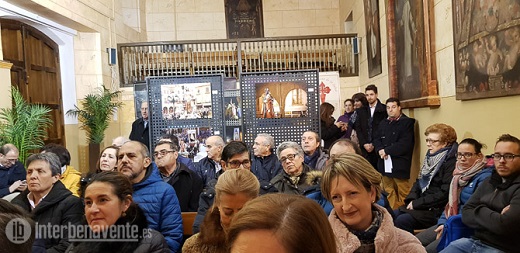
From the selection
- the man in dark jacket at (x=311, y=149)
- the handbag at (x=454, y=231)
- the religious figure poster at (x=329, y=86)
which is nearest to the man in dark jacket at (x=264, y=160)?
the man in dark jacket at (x=311, y=149)

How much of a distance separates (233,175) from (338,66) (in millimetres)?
10774

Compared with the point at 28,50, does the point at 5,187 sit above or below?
below

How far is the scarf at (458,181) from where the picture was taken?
4.25 meters

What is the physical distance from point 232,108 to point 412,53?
292cm

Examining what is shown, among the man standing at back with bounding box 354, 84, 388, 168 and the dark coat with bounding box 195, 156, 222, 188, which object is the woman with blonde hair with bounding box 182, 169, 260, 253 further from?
the man standing at back with bounding box 354, 84, 388, 168

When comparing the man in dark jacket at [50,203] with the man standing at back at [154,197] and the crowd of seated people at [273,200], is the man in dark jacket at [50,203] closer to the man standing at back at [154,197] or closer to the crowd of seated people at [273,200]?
the crowd of seated people at [273,200]

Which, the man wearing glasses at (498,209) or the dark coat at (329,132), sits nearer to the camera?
the man wearing glasses at (498,209)

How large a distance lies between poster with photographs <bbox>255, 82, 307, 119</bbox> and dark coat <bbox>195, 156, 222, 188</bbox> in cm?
126

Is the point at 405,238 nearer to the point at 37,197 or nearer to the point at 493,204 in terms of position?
the point at 493,204

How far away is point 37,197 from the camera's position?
12.4 feet

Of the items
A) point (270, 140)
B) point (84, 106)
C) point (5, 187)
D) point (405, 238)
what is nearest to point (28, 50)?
point (84, 106)

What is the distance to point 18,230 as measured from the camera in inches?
65.8

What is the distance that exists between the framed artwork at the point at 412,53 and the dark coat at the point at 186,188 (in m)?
3.44

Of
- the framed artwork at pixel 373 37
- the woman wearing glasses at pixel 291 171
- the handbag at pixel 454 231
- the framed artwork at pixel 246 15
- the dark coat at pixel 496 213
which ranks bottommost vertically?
the handbag at pixel 454 231
